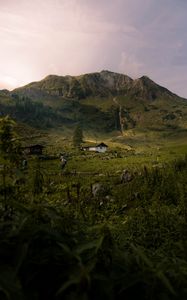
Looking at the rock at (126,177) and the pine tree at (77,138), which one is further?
the pine tree at (77,138)

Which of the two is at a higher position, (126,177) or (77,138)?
(126,177)

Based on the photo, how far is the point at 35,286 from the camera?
2590 mm

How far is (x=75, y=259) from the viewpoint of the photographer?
262 centimetres

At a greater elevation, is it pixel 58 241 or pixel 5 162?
pixel 5 162

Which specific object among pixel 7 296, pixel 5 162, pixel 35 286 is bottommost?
pixel 35 286

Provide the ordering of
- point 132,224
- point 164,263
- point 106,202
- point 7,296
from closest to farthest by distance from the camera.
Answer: point 7,296
point 164,263
point 132,224
point 106,202

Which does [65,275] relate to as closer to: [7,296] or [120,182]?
[7,296]

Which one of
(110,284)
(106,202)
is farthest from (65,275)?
(106,202)

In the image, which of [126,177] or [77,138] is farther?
[77,138]

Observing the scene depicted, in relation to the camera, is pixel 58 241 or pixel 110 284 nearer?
pixel 110 284

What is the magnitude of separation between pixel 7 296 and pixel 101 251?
1028 millimetres

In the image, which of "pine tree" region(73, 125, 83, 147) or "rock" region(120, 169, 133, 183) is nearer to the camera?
"rock" region(120, 169, 133, 183)

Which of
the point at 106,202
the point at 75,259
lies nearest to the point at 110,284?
the point at 75,259

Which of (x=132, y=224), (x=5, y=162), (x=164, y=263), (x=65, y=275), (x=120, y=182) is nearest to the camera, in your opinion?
(x=65, y=275)
